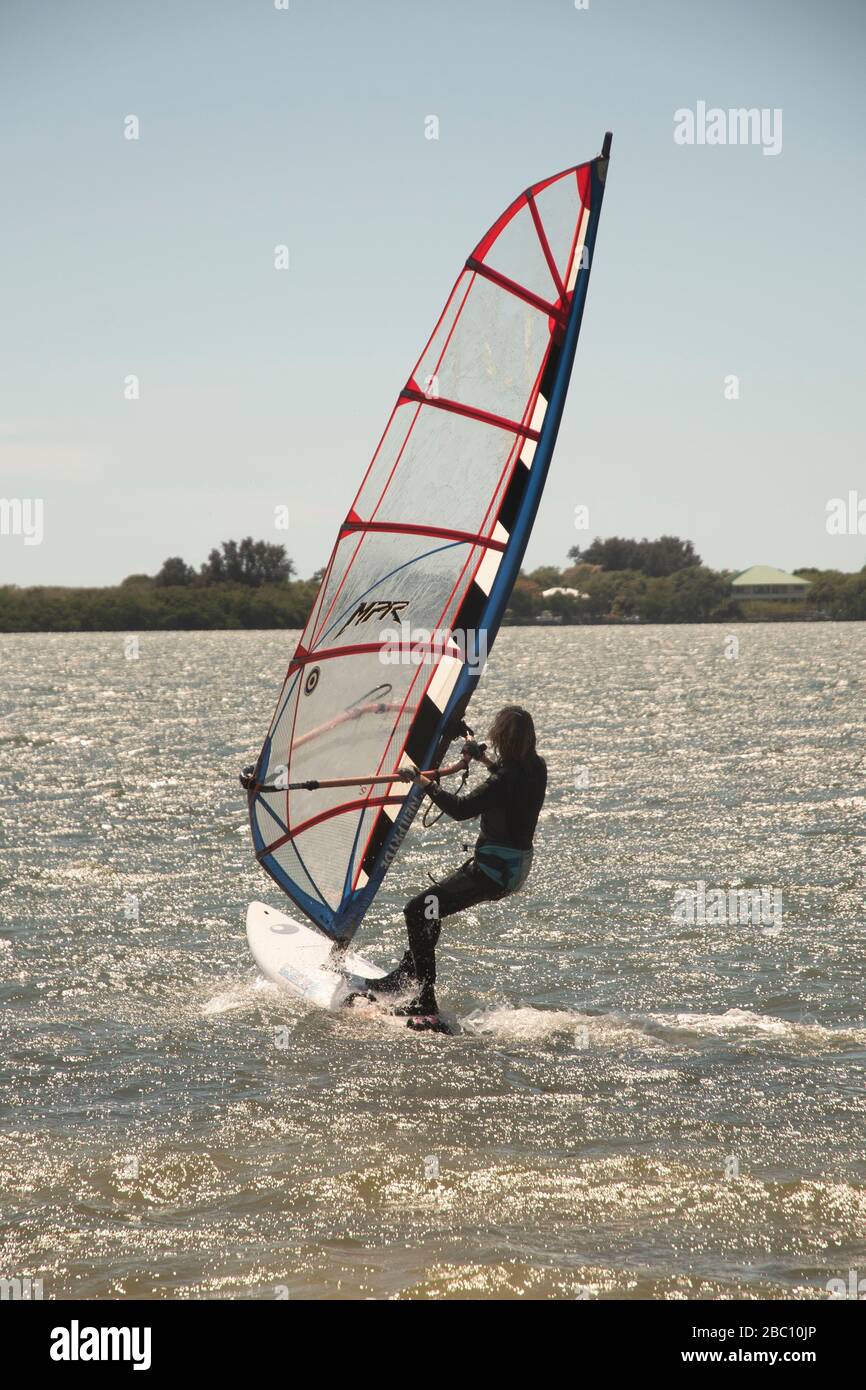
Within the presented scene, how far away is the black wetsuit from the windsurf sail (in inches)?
13.6

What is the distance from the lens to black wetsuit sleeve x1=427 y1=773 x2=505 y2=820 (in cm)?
600

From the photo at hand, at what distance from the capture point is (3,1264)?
159 inches

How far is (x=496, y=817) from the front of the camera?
241 inches

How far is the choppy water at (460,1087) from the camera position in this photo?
13.5ft

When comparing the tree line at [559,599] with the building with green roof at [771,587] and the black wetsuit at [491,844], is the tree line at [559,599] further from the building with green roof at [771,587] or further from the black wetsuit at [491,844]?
the black wetsuit at [491,844]

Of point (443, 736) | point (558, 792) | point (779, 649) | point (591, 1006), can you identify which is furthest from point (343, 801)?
point (779, 649)

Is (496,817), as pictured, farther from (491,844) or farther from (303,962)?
(303,962)

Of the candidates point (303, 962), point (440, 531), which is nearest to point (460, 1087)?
point (303, 962)

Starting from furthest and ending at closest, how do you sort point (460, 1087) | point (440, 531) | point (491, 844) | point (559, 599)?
point (559, 599)
point (440, 531)
point (491, 844)
point (460, 1087)

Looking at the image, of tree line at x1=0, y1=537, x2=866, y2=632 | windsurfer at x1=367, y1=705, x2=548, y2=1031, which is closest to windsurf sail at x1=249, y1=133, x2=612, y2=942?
windsurfer at x1=367, y1=705, x2=548, y2=1031

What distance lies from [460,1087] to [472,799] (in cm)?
Result: 124

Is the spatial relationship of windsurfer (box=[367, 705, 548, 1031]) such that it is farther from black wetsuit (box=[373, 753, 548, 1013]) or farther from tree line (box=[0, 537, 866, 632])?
tree line (box=[0, 537, 866, 632])

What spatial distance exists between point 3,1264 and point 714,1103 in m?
2.81
